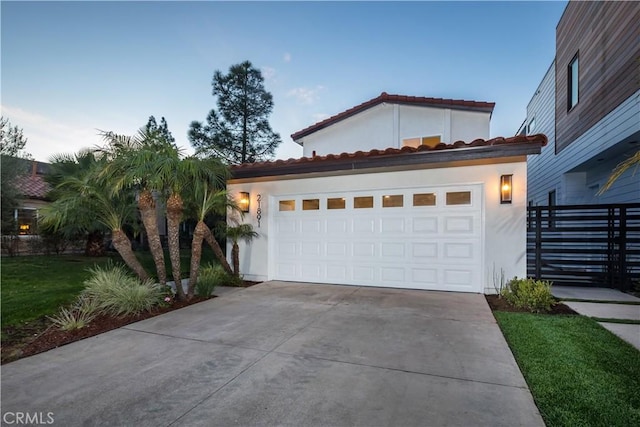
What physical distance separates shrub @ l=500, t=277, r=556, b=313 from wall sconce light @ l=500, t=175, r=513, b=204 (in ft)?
5.54

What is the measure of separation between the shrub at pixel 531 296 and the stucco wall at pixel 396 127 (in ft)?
18.5

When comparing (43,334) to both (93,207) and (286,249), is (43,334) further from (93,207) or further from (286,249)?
(286,249)

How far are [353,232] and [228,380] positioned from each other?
16.5 feet

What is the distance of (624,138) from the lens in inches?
272

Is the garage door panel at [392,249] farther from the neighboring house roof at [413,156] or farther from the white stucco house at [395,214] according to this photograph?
the neighboring house roof at [413,156]

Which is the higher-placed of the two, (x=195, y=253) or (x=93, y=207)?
(x=93, y=207)

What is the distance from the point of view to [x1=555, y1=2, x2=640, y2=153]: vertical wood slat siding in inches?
276

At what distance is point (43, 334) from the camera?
164 inches

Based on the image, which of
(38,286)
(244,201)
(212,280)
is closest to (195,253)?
(212,280)

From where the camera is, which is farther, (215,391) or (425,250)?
(425,250)

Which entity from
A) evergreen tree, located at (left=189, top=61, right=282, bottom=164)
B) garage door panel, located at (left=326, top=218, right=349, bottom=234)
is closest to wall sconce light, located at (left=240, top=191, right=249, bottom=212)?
garage door panel, located at (left=326, top=218, right=349, bottom=234)

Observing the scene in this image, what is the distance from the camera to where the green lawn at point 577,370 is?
7.44 feet

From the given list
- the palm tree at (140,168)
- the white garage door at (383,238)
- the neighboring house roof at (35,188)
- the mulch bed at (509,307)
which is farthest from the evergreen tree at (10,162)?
the mulch bed at (509,307)

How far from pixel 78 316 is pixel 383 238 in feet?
19.6
